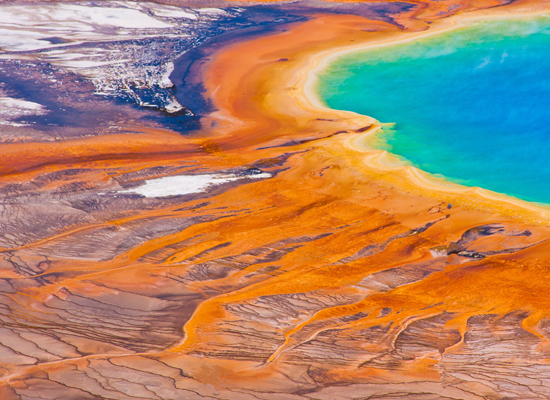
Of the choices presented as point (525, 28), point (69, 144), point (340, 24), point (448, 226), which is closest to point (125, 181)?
point (69, 144)

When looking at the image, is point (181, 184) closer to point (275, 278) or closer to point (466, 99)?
point (275, 278)

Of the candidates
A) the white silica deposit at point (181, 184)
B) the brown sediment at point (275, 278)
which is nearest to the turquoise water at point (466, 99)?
the brown sediment at point (275, 278)

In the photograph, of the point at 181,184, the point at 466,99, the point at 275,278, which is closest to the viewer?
the point at 275,278

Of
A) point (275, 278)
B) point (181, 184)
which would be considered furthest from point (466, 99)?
point (275, 278)

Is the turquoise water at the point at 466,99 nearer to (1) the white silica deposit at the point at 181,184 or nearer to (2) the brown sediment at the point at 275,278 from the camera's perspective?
(2) the brown sediment at the point at 275,278

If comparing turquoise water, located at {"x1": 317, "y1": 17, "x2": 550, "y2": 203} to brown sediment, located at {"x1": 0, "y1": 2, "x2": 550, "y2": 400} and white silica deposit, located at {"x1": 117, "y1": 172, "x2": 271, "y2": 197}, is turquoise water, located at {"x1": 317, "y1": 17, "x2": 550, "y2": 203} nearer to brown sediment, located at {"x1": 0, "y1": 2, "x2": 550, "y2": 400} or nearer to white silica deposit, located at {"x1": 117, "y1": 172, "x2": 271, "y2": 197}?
brown sediment, located at {"x1": 0, "y1": 2, "x2": 550, "y2": 400}

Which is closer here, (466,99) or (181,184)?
(181,184)

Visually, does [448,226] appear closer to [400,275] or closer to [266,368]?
[400,275]
